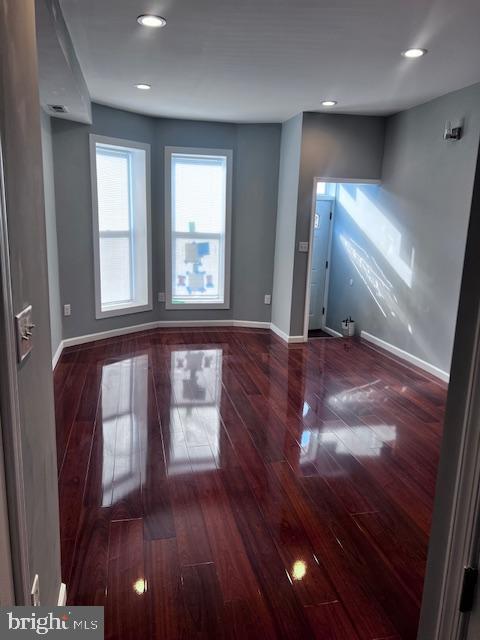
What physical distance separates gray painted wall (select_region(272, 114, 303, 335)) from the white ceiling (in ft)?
1.98

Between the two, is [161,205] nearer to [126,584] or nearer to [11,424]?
[126,584]

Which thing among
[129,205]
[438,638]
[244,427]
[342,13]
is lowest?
[244,427]

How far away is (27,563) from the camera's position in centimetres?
106

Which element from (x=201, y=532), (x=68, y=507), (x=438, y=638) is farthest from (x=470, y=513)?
(x=68, y=507)

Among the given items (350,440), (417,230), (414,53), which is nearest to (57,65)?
(414,53)

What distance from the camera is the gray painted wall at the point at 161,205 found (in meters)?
4.75

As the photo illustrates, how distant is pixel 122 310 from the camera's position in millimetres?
5480

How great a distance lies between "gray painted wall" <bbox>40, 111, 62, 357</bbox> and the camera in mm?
4273

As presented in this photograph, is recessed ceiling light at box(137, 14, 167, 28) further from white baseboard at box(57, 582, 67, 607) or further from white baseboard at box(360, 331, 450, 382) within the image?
white baseboard at box(360, 331, 450, 382)

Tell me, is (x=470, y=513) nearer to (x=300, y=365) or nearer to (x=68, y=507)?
(x=68, y=507)

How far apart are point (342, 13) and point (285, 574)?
9.42ft

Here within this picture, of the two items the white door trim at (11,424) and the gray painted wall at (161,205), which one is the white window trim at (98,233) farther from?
the white door trim at (11,424)

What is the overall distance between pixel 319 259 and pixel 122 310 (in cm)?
309

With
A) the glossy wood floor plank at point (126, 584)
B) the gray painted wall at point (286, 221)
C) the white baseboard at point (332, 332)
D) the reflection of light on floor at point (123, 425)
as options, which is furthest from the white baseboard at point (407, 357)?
the glossy wood floor plank at point (126, 584)
